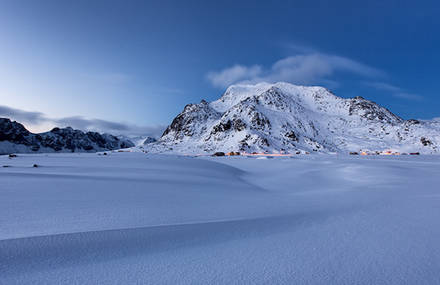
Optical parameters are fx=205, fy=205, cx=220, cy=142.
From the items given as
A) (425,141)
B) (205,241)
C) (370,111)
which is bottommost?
(205,241)

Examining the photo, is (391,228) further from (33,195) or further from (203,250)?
(33,195)

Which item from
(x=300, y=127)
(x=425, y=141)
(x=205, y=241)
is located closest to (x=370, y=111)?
(x=425, y=141)

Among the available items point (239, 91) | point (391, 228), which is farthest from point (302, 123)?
point (391, 228)

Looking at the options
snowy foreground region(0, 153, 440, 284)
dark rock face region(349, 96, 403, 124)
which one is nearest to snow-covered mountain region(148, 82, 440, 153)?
dark rock face region(349, 96, 403, 124)

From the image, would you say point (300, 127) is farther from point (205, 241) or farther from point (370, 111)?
point (205, 241)

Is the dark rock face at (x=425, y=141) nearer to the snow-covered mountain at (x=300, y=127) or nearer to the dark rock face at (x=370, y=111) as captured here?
the snow-covered mountain at (x=300, y=127)

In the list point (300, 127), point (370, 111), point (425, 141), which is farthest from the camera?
point (370, 111)

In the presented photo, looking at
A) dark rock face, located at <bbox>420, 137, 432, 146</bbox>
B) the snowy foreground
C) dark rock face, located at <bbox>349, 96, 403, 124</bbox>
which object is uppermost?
dark rock face, located at <bbox>349, 96, 403, 124</bbox>

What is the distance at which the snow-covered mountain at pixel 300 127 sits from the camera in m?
74.5

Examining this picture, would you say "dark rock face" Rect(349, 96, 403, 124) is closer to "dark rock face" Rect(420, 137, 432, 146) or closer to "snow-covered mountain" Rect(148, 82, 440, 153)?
"snow-covered mountain" Rect(148, 82, 440, 153)

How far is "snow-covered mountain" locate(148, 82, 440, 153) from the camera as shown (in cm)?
7450

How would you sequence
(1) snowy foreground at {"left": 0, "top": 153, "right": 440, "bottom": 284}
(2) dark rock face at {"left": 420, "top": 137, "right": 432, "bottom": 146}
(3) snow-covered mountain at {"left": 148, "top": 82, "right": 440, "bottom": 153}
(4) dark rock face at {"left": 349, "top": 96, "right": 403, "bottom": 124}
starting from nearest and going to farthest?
(1) snowy foreground at {"left": 0, "top": 153, "right": 440, "bottom": 284} → (2) dark rock face at {"left": 420, "top": 137, "right": 432, "bottom": 146} → (3) snow-covered mountain at {"left": 148, "top": 82, "right": 440, "bottom": 153} → (4) dark rock face at {"left": 349, "top": 96, "right": 403, "bottom": 124}

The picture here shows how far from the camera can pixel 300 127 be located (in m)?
91.6

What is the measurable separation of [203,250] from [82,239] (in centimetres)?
113
